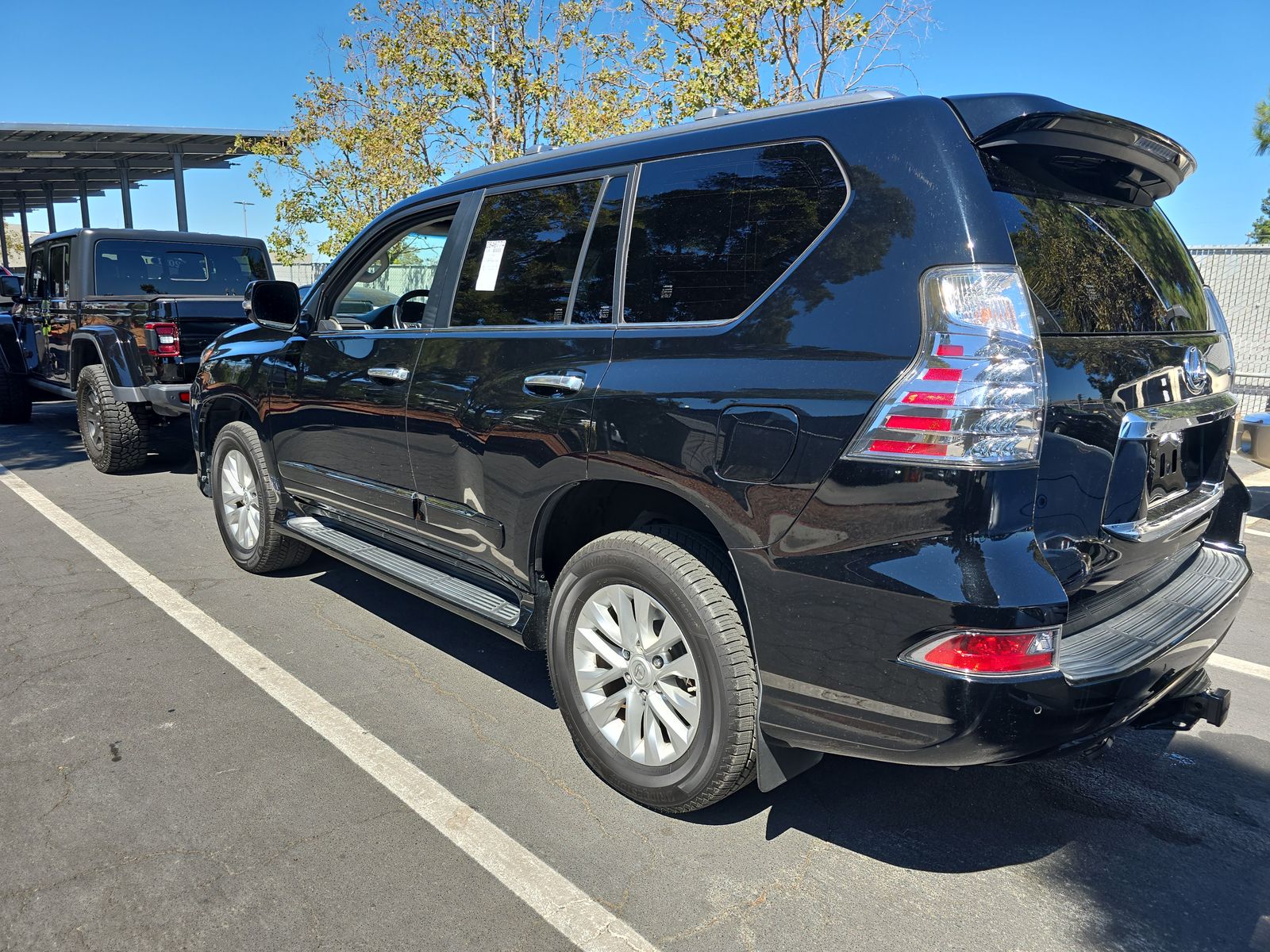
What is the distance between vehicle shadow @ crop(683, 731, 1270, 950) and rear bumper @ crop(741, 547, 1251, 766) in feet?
1.43

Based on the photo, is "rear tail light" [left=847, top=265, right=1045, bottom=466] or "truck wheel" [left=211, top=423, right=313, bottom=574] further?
"truck wheel" [left=211, top=423, right=313, bottom=574]

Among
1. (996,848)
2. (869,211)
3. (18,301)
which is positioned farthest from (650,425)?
(18,301)

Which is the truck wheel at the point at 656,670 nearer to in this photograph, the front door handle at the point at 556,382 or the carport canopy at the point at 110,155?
the front door handle at the point at 556,382

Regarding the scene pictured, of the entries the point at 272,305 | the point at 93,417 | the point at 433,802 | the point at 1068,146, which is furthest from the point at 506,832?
the point at 93,417

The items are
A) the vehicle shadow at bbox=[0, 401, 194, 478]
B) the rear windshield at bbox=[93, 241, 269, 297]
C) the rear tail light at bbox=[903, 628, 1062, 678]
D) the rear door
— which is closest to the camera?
the rear tail light at bbox=[903, 628, 1062, 678]

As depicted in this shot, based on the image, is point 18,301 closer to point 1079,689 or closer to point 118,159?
point 1079,689

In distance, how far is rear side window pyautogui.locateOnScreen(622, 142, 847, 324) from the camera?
2.50 meters

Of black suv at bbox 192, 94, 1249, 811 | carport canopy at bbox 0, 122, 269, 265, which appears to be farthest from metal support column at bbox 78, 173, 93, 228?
black suv at bbox 192, 94, 1249, 811

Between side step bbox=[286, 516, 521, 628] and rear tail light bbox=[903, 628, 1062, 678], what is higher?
rear tail light bbox=[903, 628, 1062, 678]

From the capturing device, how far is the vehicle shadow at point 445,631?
13.1 ft

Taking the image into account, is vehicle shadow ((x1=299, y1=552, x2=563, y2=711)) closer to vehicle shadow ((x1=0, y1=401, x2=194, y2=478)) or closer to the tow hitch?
the tow hitch

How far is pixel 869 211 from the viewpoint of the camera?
Result: 2.35 meters

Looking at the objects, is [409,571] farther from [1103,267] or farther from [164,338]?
[164,338]

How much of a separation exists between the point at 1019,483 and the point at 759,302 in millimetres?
818
